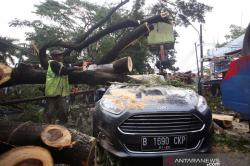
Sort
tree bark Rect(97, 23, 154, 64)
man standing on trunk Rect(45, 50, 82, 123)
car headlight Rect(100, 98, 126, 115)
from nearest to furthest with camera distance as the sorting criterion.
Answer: car headlight Rect(100, 98, 126, 115) < man standing on trunk Rect(45, 50, 82, 123) < tree bark Rect(97, 23, 154, 64)

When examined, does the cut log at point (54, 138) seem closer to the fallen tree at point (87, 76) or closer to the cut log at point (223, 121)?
the fallen tree at point (87, 76)

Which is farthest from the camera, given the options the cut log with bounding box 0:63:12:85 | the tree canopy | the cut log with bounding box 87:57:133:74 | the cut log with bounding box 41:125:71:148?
the tree canopy

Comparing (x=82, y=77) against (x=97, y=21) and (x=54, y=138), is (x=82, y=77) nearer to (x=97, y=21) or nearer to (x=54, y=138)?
(x=54, y=138)

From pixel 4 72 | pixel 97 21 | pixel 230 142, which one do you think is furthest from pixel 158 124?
pixel 97 21

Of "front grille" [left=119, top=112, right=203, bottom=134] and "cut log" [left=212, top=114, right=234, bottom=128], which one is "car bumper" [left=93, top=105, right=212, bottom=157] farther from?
"cut log" [left=212, top=114, right=234, bottom=128]

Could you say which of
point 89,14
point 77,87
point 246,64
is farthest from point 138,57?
point 246,64

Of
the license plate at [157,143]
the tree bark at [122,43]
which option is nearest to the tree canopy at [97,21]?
the tree bark at [122,43]

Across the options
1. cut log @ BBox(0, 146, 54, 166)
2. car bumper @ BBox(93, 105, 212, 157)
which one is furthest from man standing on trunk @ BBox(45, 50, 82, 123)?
cut log @ BBox(0, 146, 54, 166)

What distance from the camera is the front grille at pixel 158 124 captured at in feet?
15.4

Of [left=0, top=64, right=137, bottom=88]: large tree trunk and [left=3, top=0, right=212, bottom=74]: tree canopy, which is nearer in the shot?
[left=0, top=64, right=137, bottom=88]: large tree trunk

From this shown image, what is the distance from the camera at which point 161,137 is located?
4.66 m

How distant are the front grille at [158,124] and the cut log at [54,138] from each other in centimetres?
69

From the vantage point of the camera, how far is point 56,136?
4.04 m

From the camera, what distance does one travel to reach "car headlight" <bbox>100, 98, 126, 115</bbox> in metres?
4.91
